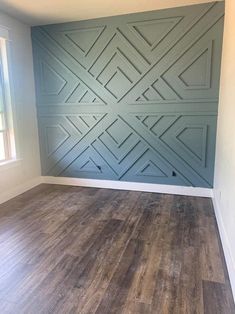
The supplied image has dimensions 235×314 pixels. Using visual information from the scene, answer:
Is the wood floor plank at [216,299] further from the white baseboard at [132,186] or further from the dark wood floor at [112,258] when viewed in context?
the white baseboard at [132,186]

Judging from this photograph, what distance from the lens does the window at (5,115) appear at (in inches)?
138

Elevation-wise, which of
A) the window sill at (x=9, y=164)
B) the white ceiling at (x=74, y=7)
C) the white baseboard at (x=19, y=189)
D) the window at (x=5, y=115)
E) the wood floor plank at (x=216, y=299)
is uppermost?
the white ceiling at (x=74, y=7)

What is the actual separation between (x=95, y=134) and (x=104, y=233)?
1868 millimetres

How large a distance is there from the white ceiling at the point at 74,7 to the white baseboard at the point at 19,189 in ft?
8.43

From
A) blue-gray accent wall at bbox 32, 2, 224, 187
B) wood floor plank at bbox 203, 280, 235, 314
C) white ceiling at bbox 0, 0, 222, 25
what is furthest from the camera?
blue-gray accent wall at bbox 32, 2, 224, 187

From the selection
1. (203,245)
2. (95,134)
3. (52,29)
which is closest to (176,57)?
(95,134)

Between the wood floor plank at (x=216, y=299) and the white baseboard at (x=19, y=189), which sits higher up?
the white baseboard at (x=19, y=189)

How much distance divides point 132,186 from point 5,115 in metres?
2.29

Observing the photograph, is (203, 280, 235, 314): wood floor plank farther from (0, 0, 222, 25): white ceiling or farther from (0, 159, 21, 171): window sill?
(0, 0, 222, 25): white ceiling

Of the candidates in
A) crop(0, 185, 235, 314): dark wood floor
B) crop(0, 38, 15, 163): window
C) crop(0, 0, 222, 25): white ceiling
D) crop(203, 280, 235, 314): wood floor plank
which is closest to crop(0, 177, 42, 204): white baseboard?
crop(0, 185, 235, 314): dark wood floor

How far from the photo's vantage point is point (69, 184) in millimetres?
4277

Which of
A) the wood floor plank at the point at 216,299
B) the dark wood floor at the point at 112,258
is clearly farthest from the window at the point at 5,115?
the wood floor plank at the point at 216,299

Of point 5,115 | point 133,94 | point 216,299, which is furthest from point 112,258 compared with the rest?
point 5,115

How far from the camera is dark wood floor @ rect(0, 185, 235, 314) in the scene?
1.66 metres
